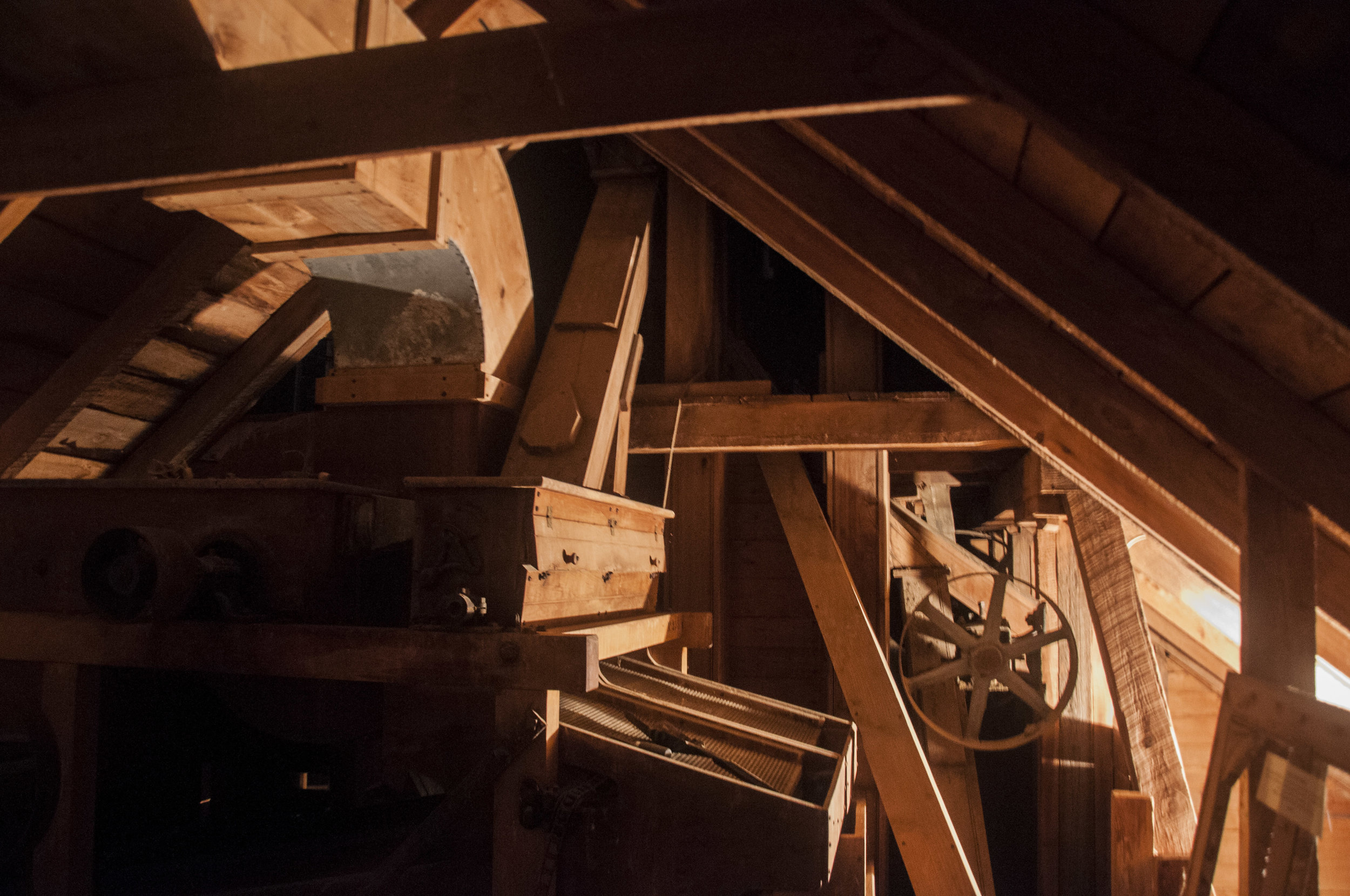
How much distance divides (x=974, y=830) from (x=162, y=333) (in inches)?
193

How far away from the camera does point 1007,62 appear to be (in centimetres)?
124

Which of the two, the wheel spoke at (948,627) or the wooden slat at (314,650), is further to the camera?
the wheel spoke at (948,627)

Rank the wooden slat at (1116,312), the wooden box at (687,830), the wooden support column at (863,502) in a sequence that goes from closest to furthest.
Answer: the wooden slat at (1116,312)
the wooden box at (687,830)
the wooden support column at (863,502)

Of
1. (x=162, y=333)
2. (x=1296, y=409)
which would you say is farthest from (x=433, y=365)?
(x=1296, y=409)

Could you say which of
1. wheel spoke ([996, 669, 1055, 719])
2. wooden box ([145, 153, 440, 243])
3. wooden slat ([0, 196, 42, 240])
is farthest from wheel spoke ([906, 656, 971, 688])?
wooden slat ([0, 196, 42, 240])

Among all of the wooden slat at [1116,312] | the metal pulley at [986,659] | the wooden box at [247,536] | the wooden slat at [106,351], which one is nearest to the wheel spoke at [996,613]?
the metal pulley at [986,659]

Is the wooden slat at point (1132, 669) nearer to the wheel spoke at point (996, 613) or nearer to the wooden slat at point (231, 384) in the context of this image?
the wheel spoke at point (996, 613)

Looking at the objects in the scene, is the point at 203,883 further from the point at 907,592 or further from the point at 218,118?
the point at 907,592

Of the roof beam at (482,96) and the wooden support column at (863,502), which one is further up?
the roof beam at (482,96)

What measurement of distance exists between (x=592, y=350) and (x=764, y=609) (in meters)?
1.97

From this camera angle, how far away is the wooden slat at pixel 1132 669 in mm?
3355

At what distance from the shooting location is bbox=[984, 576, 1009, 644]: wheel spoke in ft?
13.3

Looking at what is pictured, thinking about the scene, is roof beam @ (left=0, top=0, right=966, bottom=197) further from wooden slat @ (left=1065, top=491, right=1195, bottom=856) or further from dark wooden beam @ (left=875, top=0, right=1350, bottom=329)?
wooden slat @ (left=1065, top=491, right=1195, bottom=856)

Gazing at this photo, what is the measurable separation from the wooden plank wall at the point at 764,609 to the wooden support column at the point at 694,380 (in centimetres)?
15
